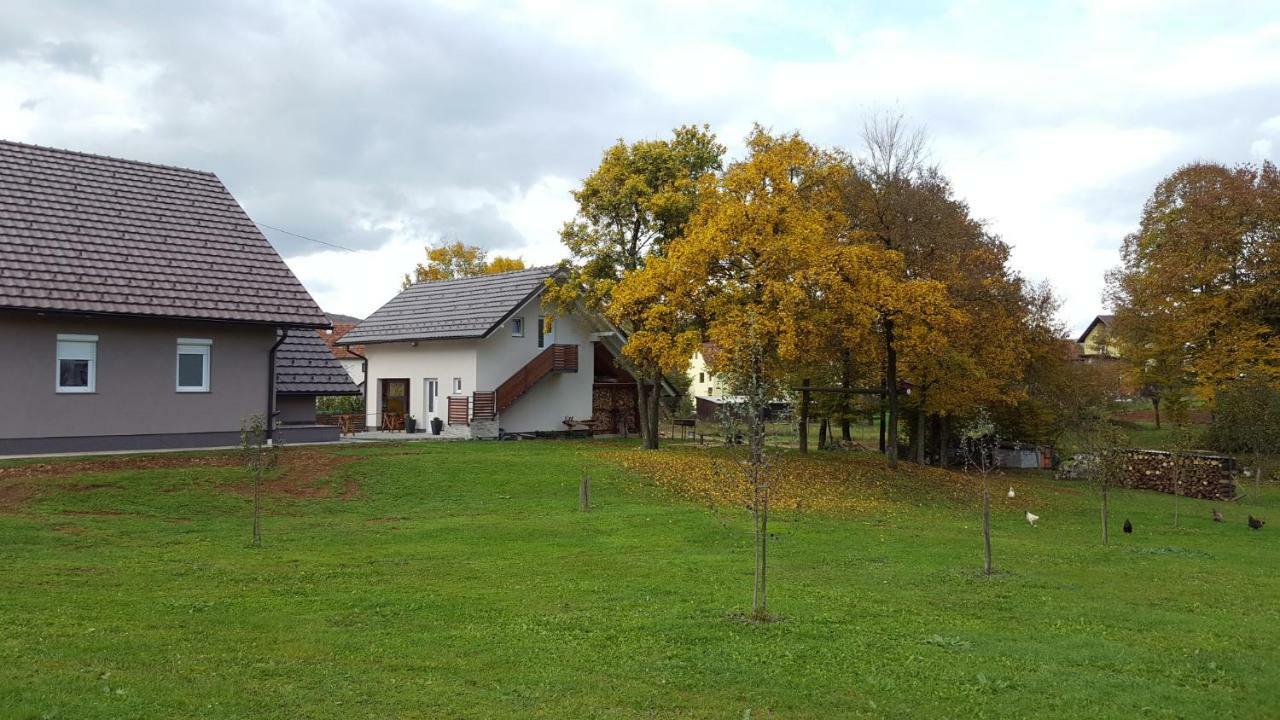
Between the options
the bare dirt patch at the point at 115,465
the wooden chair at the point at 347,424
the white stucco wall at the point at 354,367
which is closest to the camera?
the bare dirt patch at the point at 115,465

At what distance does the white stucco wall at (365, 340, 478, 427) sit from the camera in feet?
129

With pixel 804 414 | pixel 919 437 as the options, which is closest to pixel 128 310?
pixel 804 414

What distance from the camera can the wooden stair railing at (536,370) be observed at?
38781 mm

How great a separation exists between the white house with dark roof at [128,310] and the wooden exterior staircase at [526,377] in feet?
33.2

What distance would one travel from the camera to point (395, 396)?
43.0 metres

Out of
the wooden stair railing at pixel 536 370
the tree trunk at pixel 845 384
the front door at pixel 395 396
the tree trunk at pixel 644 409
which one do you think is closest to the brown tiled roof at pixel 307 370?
the wooden stair railing at pixel 536 370

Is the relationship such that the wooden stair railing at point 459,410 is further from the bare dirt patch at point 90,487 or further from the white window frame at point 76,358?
the bare dirt patch at point 90,487

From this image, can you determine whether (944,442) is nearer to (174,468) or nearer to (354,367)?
(354,367)

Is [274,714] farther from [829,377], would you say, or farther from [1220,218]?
[1220,218]

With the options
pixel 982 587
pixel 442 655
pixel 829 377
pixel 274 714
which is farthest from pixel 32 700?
pixel 829 377

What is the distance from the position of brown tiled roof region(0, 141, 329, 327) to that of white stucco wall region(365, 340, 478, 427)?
11.6 metres

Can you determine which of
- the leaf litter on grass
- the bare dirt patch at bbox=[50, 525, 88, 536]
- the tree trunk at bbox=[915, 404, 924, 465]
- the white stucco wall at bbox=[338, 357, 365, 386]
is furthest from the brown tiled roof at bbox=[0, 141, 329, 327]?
the tree trunk at bbox=[915, 404, 924, 465]

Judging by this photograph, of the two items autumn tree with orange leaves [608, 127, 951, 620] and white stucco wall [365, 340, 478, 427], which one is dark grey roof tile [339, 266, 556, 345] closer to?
white stucco wall [365, 340, 478, 427]

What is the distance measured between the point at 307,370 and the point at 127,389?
19.0 ft
